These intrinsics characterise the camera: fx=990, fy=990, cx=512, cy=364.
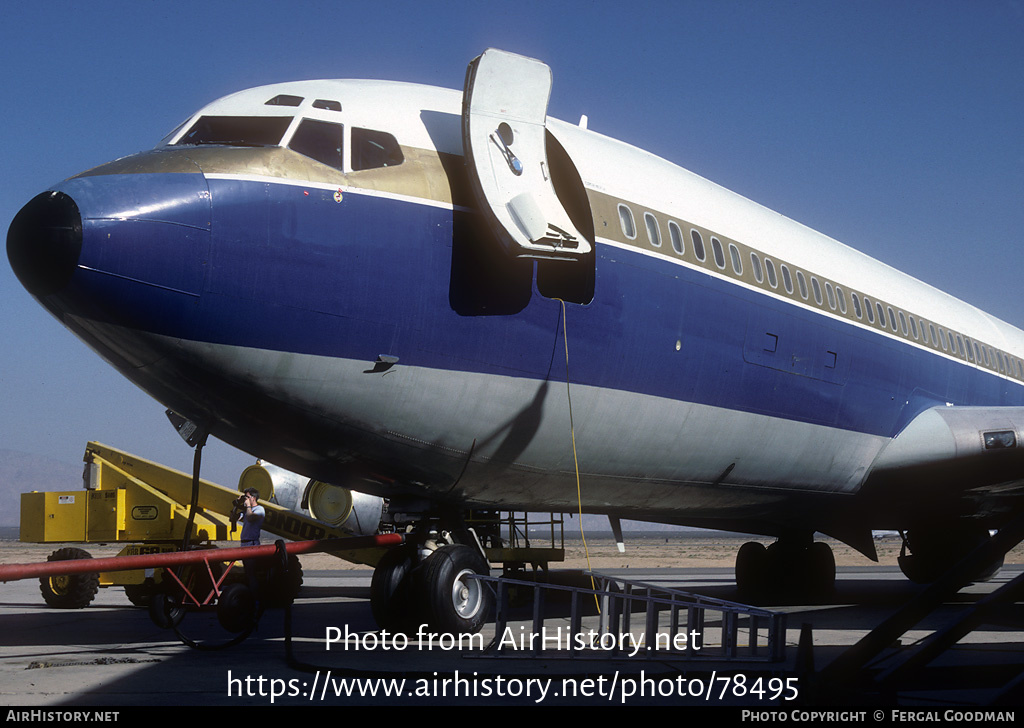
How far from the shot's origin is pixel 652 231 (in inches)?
392

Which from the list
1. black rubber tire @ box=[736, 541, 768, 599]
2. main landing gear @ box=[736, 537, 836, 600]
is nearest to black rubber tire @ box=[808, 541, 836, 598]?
main landing gear @ box=[736, 537, 836, 600]

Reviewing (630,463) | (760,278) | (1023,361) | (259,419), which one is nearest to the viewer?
(259,419)

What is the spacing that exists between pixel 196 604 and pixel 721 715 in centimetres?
600

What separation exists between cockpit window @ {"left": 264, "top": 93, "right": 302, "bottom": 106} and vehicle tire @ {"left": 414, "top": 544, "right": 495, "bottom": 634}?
4134 mm

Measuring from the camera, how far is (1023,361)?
18516 mm

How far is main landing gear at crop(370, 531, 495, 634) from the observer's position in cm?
860

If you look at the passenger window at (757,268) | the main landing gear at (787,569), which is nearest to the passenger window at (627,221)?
the passenger window at (757,268)

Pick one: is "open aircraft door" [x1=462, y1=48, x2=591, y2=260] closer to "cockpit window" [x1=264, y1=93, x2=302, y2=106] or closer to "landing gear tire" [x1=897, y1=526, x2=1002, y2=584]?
"cockpit window" [x1=264, y1=93, x2=302, y2=106]

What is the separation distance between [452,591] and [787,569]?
31.6 feet

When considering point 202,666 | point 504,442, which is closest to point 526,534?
point 504,442

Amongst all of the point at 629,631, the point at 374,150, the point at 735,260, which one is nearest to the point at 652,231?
the point at 735,260

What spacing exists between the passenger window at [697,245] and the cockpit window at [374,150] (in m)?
3.57

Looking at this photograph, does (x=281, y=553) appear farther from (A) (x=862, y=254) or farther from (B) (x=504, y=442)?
(A) (x=862, y=254)

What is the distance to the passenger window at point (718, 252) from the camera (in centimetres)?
1075
